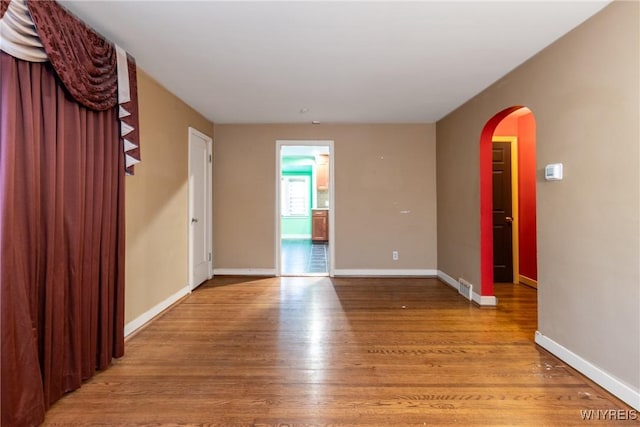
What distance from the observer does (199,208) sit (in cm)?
414

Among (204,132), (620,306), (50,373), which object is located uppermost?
(204,132)

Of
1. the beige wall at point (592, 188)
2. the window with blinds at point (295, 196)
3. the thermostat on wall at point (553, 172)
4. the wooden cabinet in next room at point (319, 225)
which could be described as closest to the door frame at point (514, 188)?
the beige wall at point (592, 188)

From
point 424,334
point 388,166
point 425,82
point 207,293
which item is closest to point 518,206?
point 388,166

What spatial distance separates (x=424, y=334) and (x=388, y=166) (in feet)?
8.58

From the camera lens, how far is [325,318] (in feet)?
9.95

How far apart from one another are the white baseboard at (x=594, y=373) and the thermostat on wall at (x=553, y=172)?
1151 mm

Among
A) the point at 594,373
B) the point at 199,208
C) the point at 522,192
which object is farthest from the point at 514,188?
the point at 199,208

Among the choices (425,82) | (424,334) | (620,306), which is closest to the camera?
(620,306)

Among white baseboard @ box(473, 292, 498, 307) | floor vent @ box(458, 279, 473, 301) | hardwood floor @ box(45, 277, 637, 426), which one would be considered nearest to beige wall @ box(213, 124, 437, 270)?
floor vent @ box(458, 279, 473, 301)

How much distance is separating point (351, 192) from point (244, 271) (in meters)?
1.92

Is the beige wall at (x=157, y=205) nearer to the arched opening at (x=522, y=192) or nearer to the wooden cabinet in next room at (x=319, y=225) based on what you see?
the arched opening at (x=522, y=192)

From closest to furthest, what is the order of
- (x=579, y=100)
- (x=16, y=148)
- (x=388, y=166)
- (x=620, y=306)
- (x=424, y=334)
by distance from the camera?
(x=16, y=148) < (x=620, y=306) < (x=579, y=100) < (x=424, y=334) < (x=388, y=166)

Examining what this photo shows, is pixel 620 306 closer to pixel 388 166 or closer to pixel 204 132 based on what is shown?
pixel 388 166

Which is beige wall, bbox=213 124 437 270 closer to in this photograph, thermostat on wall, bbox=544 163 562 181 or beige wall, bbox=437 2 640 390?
beige wall, bbox=437 2 640 390
